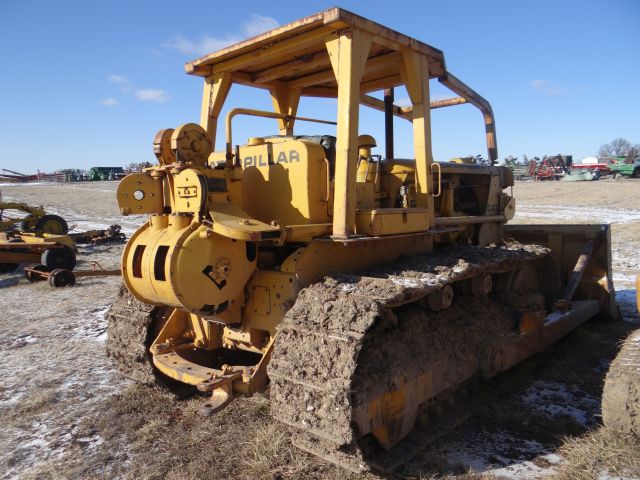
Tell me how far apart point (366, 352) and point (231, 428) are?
4.82 ft

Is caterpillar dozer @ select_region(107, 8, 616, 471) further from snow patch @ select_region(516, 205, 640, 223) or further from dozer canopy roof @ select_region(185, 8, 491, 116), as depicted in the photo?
snow patch @ select_region(516, 205, 640, 223)

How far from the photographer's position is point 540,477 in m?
3.57

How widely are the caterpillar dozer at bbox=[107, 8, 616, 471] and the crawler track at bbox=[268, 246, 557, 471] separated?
0.01m

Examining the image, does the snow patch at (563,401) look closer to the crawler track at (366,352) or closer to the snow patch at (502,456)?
the crawler track at (366,352)

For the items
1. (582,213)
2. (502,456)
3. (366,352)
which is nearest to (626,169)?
(582,213)

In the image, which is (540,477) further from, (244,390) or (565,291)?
(565,291)

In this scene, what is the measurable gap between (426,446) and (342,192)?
200 cm

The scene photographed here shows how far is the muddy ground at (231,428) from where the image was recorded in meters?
3.70

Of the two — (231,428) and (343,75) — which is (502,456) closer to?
(231,428)

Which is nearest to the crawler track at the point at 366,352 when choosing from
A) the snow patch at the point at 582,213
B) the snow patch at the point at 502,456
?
the snow patch at the point at 502,456

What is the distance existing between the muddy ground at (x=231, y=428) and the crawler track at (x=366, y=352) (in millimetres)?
331

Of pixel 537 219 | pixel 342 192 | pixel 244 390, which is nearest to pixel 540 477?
pixel 244 390

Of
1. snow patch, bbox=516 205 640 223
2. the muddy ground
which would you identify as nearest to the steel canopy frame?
the muddy ground

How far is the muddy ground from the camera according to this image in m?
3.70
